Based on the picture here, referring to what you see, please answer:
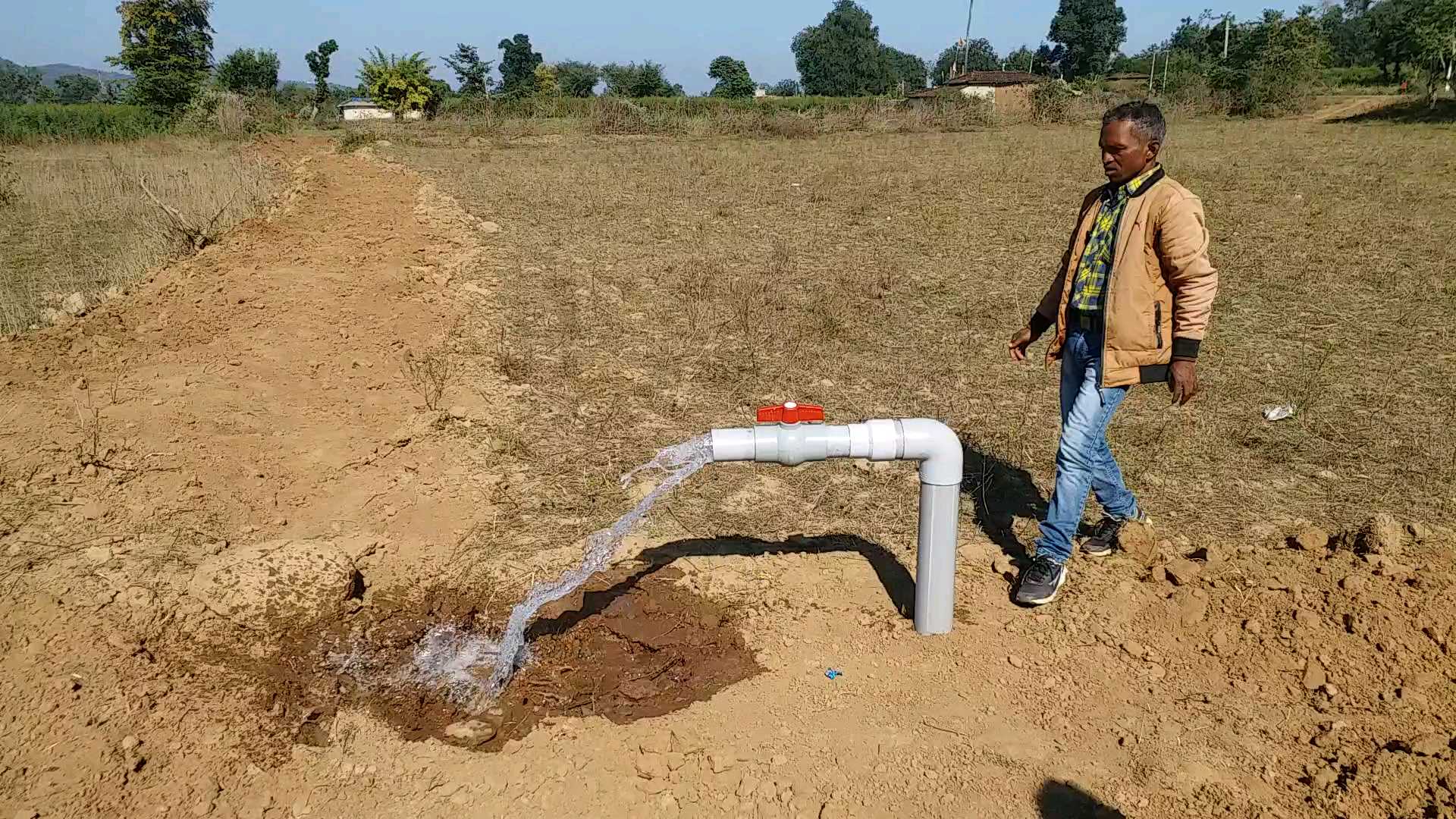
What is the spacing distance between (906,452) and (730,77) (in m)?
69.3

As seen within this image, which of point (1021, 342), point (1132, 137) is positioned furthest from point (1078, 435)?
point (1132, 137)

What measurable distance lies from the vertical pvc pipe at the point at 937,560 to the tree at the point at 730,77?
5835 cm

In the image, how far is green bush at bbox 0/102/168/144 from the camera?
771 inches

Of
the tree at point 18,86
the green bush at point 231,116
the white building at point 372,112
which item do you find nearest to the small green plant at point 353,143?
the green bush at point 231,116

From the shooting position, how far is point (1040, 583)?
313 cm

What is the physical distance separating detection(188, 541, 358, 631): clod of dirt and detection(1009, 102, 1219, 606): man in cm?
245

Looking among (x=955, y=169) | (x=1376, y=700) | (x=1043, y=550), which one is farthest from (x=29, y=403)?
(x=955, y=169)

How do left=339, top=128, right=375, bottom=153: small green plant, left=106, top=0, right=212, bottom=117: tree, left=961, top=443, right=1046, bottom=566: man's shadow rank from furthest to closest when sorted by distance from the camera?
left=106, top=0, right=212, bottom=117: tree, left=339, top=128, right=375, bottom=153: small green plant, left=961, top=443, right=1046, bottom=566: man's shadow

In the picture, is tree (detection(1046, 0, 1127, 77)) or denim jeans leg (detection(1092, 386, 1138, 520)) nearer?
denim jeans leg (detection(1092, 386, 1138, 520))

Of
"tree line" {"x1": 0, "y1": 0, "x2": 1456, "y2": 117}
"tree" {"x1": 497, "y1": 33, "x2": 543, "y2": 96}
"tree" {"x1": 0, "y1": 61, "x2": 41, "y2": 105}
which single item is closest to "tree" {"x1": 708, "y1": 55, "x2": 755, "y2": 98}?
"tree line" {"x1": 0, "y1": 0, "x2": 1456, "y2": 117}

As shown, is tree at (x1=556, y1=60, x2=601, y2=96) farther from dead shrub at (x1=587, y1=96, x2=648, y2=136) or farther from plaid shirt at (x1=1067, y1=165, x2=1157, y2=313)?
plaid shirt at (x1=1067, y1=165, x2=1157, y2=313)

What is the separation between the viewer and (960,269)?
8031mm

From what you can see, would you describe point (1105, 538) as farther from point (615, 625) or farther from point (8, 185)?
point (8, 185)

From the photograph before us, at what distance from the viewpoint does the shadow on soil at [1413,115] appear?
1877 centimetres
